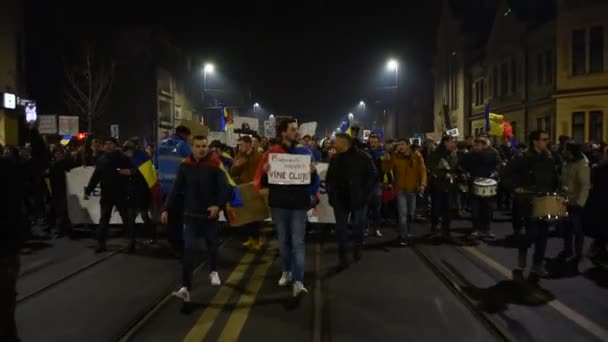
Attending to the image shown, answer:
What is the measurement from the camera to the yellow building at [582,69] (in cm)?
2925

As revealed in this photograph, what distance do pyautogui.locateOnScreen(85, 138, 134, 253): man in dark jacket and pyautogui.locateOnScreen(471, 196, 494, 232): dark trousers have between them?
6.52 meters

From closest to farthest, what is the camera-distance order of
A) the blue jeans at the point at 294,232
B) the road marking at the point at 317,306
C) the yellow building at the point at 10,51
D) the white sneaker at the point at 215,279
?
1. the road marking at the point at 317,306
2. the blue jeans at the point at 294,232
3. the white sneaker at the point at 215,279
4. the yellow building at the point at 10,51

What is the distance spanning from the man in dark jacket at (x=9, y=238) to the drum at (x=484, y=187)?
9309 mm

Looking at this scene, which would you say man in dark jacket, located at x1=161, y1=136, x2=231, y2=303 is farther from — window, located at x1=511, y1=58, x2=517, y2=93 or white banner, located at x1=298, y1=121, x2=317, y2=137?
window, located at x1=511, y1=58, x2=517, y2=93

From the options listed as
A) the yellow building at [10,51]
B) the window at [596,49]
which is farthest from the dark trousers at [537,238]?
the yellow building at [10,51]

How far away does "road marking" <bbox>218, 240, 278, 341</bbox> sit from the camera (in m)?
Result: 6.38

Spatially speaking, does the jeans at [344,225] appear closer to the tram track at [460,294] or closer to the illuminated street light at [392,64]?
the tram track at [460,294]

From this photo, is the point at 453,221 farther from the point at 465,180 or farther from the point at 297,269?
the point at 297,269

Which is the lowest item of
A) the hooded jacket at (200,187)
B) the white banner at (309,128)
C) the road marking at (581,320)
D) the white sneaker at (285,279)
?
the road marking at (581,320)

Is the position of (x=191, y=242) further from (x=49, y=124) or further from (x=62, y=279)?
(x=49, y=124)

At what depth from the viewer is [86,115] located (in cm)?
4925

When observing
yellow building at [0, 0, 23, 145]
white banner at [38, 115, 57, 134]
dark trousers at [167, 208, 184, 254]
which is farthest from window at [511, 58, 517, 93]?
dark trousers at [167, 208, 184, 254]

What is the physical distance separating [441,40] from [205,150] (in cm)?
5194

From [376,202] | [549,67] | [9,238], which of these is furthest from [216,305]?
[549,67]
